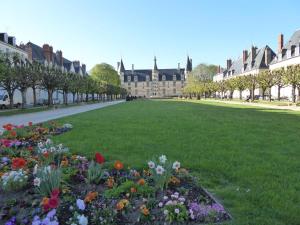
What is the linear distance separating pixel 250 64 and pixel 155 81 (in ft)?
259

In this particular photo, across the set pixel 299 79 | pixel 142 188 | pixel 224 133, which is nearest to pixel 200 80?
pixel 299 79

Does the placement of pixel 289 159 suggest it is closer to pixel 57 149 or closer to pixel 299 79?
pixel 57 149

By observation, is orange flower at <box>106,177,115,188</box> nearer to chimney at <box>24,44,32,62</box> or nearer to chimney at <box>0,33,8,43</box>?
chimney at <box>0,33,8,43</box>

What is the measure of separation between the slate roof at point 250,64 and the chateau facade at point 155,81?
56854mm

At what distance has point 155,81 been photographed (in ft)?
519

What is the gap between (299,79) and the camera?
3884 centimetres

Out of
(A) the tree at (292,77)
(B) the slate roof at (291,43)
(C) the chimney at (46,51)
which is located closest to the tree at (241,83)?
(B) the slate roof at (291,43)

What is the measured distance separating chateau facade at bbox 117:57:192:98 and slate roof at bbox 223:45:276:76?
5685 centimetres

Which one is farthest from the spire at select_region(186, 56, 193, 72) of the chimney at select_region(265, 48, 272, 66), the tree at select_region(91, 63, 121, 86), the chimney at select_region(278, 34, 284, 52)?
the chimney at select_region(278, 34, 284, 52)

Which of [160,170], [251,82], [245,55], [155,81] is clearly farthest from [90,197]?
[155,81]

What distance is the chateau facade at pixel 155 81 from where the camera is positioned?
157625 mm

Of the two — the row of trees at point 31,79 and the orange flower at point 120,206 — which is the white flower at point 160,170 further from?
the row of trees at point 31,79

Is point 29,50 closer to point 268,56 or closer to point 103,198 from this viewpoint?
point 268,56

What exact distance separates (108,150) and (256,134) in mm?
5792
